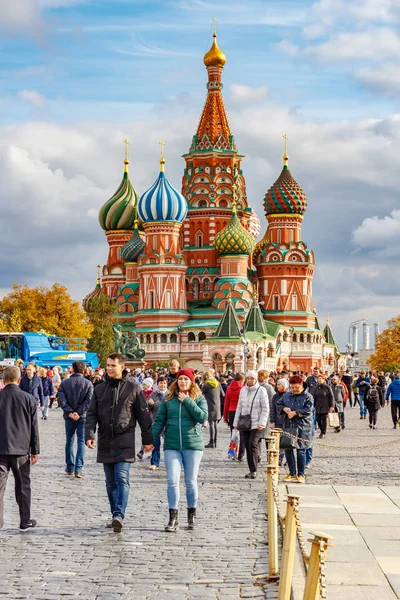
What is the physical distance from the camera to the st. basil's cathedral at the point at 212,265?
7344cm

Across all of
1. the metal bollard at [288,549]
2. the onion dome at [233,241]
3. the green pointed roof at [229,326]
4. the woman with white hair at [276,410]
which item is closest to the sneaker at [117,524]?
the metal bollard at [288,549]

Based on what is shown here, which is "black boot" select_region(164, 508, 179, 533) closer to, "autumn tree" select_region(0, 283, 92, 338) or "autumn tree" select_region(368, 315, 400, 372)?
"autumn tree" select_region(0, 283, 92, 338)

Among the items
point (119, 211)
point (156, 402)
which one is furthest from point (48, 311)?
point (156, 402)

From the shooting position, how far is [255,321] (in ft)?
233

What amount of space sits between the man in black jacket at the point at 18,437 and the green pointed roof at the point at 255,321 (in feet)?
201

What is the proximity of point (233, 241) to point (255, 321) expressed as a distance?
21.6 feet

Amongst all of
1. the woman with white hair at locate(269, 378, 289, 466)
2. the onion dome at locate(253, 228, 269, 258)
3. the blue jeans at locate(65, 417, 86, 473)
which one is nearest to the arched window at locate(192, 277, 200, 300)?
the onion dome at locate(253, 228, 269, 258)

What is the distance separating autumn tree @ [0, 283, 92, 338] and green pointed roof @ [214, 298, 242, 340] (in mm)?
11076

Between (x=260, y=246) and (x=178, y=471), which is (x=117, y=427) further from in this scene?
(x=260, y=246)

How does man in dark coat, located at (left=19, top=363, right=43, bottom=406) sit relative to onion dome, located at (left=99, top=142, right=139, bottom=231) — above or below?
below

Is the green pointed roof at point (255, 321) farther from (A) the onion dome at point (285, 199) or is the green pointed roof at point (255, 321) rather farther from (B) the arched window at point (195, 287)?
(A) the onion dome at point (285, 199)

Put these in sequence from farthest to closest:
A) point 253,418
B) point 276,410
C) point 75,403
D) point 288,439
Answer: point 276,410
point 75,403
point 253,418
point 288,439

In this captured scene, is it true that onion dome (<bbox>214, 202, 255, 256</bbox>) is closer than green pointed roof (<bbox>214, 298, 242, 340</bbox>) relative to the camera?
No

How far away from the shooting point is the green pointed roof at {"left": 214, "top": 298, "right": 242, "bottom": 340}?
6850 centimetres
